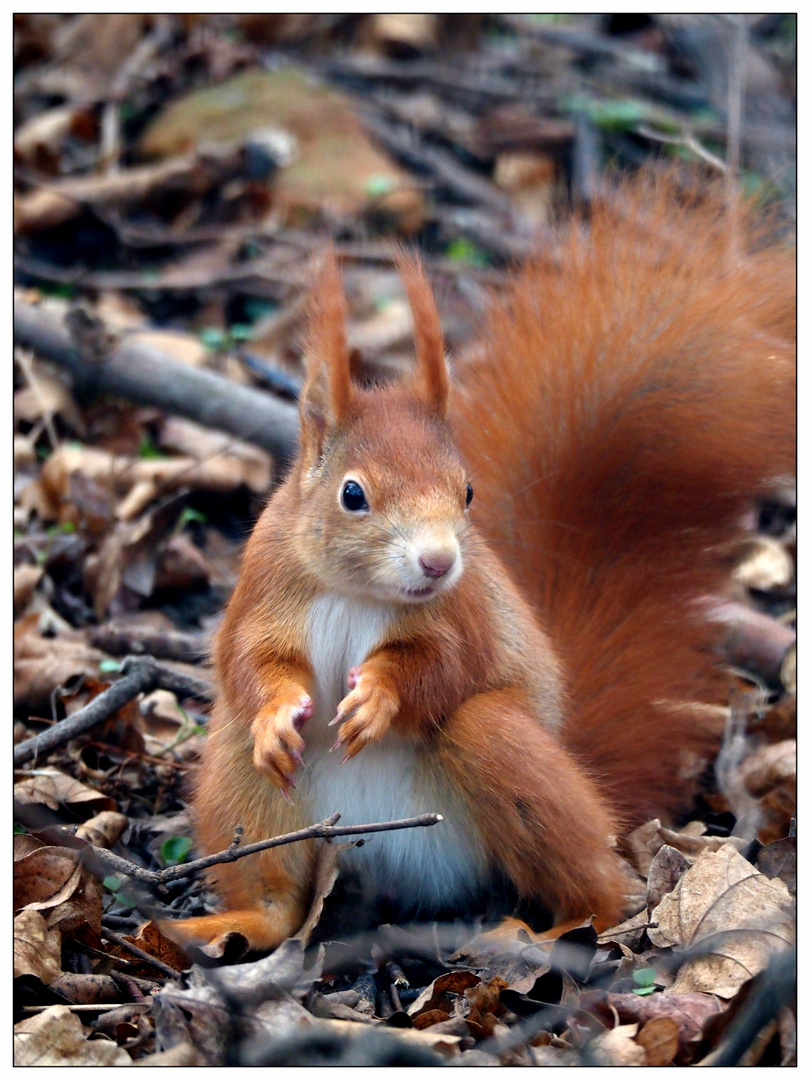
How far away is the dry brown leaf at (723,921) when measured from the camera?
1.93 metres

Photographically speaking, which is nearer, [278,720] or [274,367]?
[278,720]

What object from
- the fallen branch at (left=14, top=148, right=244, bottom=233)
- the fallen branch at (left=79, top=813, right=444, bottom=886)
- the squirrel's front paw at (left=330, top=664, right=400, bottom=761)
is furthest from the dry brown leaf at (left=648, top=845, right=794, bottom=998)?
the fallen branch at (left=14, top=148, right=244, bottom=233)

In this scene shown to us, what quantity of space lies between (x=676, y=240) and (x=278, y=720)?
4.63ft

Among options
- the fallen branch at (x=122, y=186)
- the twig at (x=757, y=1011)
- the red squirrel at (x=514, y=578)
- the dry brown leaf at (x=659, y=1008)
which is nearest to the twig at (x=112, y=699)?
the red squirrel at (x=514, y=578)

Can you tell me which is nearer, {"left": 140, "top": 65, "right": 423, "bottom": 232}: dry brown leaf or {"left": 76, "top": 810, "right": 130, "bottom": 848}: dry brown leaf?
{"left": 76, "top": 810, "right": 130, "bottom": 848}: dry brown leaf

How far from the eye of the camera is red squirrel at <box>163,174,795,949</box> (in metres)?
2.09

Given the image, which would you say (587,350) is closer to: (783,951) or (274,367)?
(783,951)

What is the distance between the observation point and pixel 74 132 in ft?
17.2

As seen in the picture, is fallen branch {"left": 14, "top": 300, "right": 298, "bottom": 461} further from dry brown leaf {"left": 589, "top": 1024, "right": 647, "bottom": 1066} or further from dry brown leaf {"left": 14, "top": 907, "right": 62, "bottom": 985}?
dry brown leaf {"left": 589, "top": 1024, "right": 647, "bottom": 1066}

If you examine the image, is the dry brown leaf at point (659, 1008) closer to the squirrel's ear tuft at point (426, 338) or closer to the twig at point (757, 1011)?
the twig at point (757, 1011)

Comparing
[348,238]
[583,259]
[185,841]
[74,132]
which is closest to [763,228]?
[583,259]

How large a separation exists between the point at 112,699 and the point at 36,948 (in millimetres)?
670

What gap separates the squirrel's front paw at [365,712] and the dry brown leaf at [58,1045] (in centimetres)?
56

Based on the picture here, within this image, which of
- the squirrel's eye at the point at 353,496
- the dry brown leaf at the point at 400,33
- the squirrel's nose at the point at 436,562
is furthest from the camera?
the dry brown leaf at the point at 400,33
